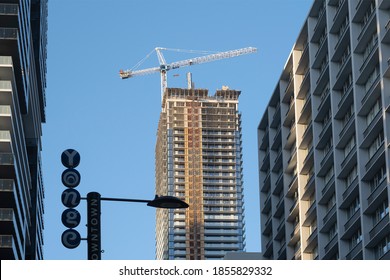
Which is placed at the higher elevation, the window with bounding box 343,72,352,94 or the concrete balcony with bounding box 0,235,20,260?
the window with bounding box 343,72,352,94

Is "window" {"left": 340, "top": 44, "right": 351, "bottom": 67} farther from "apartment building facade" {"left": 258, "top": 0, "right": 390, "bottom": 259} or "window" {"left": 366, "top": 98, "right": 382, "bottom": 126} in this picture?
"window" {"left": 366, "top": 98, "right": 382, "bottom": 126}

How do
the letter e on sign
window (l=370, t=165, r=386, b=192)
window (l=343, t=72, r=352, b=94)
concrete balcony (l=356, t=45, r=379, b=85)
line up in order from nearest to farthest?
the letter e on sign
window (l=370, t=165, r=386, b=192)
concrete balcony (l=356, t=45, r=379, b=85)
window (l=343, t=72, r=352, b=94)

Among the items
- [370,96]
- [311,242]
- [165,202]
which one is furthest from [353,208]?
[165,202]

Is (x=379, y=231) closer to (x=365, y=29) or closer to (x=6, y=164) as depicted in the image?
(x=365, y=29)

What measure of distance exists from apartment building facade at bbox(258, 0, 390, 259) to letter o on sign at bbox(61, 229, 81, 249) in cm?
4320

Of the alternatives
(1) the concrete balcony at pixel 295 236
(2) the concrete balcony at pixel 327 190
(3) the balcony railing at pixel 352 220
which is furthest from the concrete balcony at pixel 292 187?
(3) the balcony railing at pixel 352 220

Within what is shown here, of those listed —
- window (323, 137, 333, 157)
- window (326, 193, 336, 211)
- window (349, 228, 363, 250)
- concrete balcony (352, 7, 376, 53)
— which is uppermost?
concrete balcony (352, 7, 376, 53)

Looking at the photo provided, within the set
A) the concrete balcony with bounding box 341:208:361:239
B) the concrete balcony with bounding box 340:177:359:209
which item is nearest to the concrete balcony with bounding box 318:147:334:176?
the concrete balcony with bounding box 340:177:359:209

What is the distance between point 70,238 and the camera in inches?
976

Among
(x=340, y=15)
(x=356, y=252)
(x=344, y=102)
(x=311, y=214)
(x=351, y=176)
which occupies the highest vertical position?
(x=340, y=15)

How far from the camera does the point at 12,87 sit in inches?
3974

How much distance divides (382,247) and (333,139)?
13729mm

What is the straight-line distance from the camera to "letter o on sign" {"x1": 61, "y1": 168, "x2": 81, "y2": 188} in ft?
82.6
